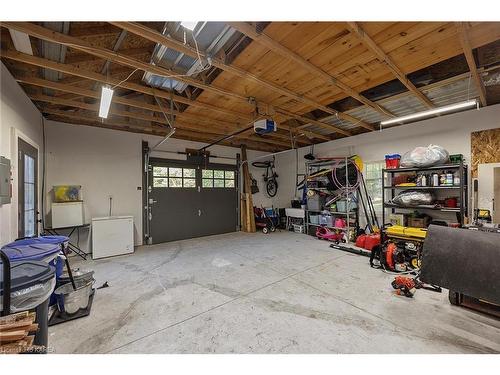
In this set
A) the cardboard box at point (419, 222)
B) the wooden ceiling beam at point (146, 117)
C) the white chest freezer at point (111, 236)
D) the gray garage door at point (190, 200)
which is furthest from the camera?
the gray garage door at point (190, 200)

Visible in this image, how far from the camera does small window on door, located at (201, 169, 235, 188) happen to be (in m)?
6.40

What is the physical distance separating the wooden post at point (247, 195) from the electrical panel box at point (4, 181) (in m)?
5.24

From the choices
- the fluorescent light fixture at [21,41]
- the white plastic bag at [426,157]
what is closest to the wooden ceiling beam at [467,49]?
the white plastic bag at [426,157]

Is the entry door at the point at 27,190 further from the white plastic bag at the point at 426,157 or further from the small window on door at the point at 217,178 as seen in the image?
the white plastic bag at the point at 426,157

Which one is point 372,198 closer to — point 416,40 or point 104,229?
point 416,40

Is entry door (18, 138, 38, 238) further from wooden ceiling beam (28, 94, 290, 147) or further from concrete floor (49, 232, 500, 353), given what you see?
concrete floor (49, 232, 500, 353)

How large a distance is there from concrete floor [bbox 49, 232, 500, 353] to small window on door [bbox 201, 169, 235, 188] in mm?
3126

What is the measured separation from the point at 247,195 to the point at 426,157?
14.9 feet

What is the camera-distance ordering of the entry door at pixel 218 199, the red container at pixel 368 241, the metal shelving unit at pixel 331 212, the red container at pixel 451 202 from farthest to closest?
the entry door at pixel 218 199
the metal shelving unit at pixel 331 212
the red container at pixel 368 241
the red container at pixel 451 202

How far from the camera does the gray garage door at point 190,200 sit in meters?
5.55

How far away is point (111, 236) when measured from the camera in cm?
440

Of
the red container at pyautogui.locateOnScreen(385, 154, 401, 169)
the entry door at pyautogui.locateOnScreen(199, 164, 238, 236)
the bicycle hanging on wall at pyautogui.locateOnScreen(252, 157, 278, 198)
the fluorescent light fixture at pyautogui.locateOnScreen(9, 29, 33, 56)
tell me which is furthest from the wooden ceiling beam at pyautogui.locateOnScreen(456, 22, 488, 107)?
the entry door at pyautogui.locateOnScreen(199, 164, 238, 236)

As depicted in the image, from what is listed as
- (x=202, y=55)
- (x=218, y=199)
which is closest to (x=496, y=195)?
(x=202, y=55)
